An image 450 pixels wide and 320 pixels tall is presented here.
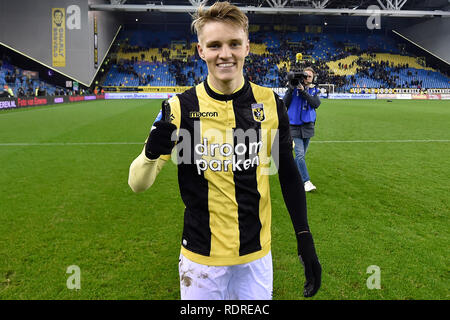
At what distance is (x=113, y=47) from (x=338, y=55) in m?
29.7

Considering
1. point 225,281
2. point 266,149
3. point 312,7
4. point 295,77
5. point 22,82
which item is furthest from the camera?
point 312,7

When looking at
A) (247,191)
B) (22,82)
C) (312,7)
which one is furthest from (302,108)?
(312,7)

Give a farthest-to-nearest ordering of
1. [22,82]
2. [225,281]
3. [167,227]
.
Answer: [22,82]
[167,227]
[225,281]

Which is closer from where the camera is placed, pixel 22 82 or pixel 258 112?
pixel 258 112

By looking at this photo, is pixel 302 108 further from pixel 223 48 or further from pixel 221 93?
pixel 223 48

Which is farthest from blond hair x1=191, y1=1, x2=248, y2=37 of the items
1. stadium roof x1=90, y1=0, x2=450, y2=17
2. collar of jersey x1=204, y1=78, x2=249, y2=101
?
stadium roof x1=90, y1=0, x2=450, y2=17

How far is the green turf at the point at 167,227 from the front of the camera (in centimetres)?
293

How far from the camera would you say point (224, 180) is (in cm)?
162

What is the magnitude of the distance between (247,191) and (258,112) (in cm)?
41

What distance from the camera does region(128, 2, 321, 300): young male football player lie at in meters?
1.58

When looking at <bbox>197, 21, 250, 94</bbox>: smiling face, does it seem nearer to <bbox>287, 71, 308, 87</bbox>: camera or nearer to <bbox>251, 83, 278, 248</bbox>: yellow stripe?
<bbox>251, 83, 278, 248</bbox>: yellow stripe

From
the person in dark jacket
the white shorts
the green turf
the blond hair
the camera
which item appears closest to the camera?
the blond hair

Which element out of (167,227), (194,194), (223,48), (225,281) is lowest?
(167,227)

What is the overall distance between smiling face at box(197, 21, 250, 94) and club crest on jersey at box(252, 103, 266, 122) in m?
0.20
